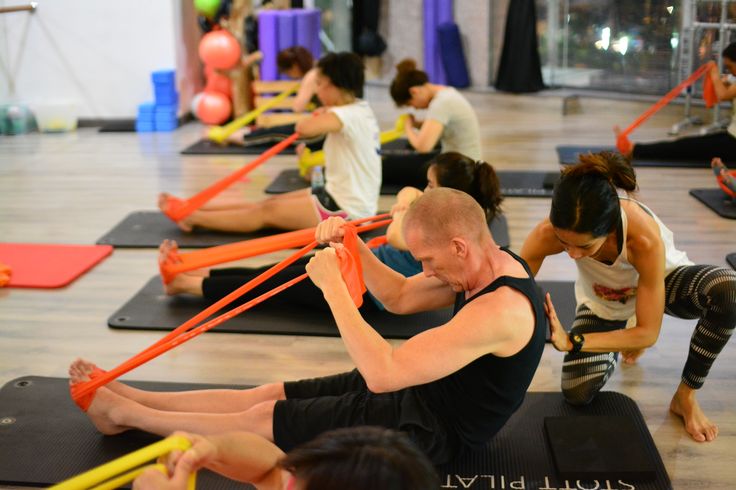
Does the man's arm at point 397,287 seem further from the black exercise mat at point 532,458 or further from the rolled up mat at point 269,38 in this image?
the rolled up mat at point 269,38

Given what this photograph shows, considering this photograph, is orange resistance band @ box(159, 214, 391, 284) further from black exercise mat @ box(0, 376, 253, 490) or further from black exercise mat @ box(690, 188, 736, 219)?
black exercise mat @ box(690, 188, 736, 219)

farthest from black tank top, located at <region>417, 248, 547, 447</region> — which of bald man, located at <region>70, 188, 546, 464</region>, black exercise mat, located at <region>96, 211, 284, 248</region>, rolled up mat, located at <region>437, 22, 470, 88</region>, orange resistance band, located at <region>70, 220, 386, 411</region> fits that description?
rolled up mat, located at <region>437, 22, 470, 88</region>

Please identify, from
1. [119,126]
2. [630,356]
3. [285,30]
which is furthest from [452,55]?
[630,356]

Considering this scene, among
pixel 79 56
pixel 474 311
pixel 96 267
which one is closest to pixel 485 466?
pixel 474 311

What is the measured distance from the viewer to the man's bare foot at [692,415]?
281 centimetres

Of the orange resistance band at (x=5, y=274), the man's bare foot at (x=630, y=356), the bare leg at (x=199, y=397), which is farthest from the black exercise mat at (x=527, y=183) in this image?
Result: the bare leg at (x=199, y=397)

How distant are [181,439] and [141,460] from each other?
0.15m

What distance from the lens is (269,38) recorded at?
758cm

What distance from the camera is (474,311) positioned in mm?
2145

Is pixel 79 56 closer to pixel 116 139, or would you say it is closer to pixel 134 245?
pixel 116 139

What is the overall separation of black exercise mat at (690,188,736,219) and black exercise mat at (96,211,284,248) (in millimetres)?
2418

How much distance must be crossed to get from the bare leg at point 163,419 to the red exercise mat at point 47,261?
1593 mm

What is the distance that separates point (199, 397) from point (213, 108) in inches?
217

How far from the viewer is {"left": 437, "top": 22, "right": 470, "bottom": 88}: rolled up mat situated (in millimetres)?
9055
